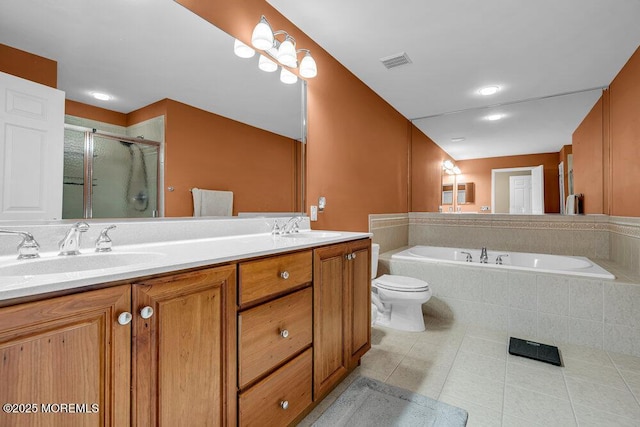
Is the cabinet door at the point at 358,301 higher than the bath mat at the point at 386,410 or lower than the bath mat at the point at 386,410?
higher

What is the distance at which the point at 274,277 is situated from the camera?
3.83ft

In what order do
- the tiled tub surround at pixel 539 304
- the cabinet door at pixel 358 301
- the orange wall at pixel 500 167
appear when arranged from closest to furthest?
1. the cabinet door at pixel 358 301
2. the tiled tub surround at pixel 539 304
3. the orange wall at pixel 500 167

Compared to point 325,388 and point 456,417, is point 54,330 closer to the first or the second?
point 325,388

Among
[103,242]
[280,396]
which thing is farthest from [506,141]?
[103,242]

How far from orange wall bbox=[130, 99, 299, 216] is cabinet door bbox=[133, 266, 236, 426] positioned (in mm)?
670

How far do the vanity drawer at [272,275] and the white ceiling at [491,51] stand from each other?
1715mm

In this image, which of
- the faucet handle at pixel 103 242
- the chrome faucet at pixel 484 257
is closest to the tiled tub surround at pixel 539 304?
the chrome faucet at pixel 484 257

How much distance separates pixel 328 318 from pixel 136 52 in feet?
4.90

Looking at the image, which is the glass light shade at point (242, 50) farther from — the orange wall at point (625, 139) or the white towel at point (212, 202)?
the orange wall at point (625, 139)

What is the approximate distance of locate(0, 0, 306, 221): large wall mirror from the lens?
1105 mm

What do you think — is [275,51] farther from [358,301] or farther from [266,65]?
[358,301]

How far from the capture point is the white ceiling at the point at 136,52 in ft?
3.51

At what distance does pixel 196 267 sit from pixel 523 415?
5.51ft

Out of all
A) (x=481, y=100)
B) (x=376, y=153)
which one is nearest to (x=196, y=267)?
(x=376, y=153)
